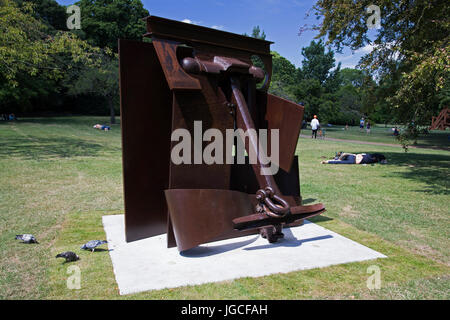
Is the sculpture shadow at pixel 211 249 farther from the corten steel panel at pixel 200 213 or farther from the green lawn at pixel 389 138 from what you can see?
the green lawn at pixel 389 138

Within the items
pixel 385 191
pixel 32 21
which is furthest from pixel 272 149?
pixel 32 21

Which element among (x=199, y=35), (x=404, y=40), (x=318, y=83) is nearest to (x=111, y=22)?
(x=318, y=83)

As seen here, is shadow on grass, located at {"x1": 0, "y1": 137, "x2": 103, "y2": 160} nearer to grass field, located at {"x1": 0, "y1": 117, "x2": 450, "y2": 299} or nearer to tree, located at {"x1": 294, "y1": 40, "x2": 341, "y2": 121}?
grass field, located at {"x1": 0, "y1": 117, "x2": 450, "y2": 299}

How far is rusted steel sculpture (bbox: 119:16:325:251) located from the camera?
4082 millimetres

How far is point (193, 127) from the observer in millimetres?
4305

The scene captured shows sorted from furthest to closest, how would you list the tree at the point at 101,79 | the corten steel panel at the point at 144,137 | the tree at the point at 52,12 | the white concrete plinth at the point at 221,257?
the tree at the point at 52,12 < the tree at the point at 101,79 < the corten steel panel at the point at 144,137 < the white concrete plinth at the point at 221,257

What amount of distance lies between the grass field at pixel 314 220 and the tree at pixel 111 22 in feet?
109

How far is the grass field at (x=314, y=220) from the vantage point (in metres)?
3.36

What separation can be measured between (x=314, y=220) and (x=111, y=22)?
1645 inches

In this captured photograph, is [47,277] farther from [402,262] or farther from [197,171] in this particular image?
[402,262]

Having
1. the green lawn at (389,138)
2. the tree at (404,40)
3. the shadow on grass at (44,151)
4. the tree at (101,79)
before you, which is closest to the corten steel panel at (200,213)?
the tree at (404,40)

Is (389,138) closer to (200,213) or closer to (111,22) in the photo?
(200,213)

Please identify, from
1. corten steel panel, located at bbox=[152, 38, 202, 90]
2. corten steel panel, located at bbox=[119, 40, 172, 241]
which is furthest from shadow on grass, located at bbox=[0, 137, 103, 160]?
corten steel panel, located at bbox=[152, 38, 202, 90]
